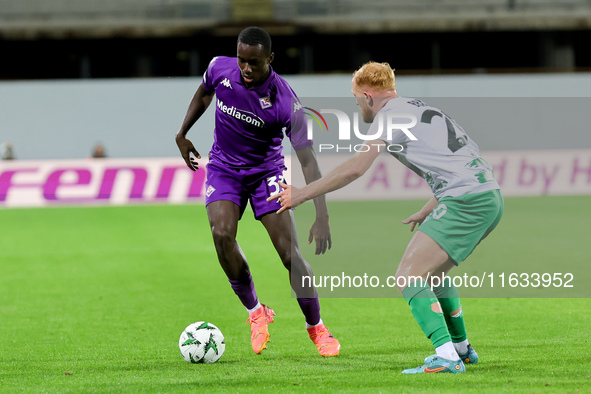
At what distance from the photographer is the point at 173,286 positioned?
10.4 m

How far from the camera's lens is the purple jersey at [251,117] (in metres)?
6.26

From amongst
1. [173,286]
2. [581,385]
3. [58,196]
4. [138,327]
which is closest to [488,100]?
[58,196]

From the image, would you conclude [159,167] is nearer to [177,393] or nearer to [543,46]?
[543,46]

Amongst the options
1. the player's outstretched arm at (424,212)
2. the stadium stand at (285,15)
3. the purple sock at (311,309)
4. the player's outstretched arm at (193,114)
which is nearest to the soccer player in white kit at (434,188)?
the player's outstretched arm at (424,212)

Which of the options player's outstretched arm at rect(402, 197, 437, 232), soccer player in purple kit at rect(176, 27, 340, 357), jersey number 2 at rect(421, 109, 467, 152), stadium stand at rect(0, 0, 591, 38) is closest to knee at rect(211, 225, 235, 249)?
soccer player in purple kit at rect(176, 27, 340, 357)

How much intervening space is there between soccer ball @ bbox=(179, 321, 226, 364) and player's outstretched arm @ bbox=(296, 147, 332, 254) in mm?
985

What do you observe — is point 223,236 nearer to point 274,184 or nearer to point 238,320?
point 274,184

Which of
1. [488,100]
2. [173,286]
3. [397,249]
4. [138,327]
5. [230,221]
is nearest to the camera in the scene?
[230,221]

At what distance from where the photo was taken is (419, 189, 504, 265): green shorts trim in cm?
519

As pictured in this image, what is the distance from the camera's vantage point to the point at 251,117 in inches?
248

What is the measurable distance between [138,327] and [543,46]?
81.1 ft

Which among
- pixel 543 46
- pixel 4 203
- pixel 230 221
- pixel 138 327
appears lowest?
pixel 4 203

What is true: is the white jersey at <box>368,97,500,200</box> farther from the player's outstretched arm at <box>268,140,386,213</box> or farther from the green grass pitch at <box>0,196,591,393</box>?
the green grass pitch at <box>0,196,591,393</box>

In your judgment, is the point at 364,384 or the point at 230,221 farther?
the point at 230,221
